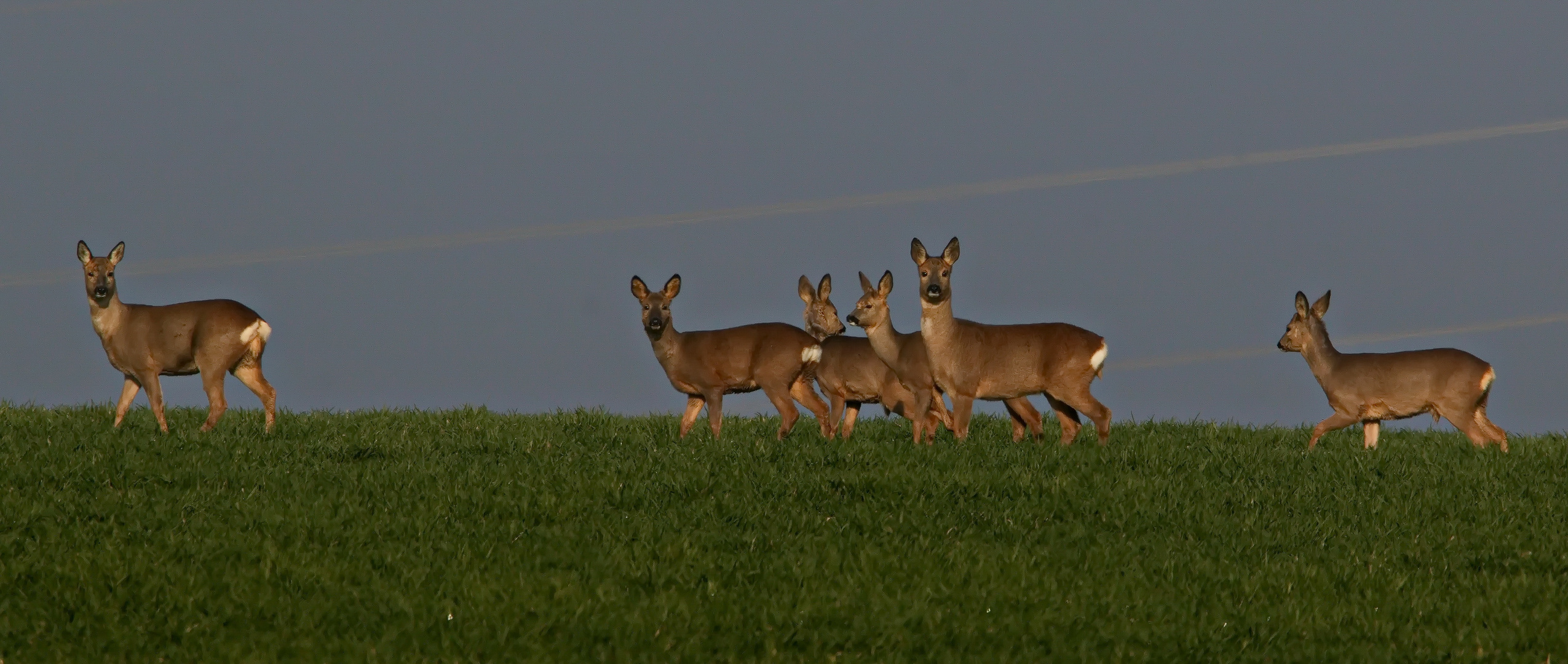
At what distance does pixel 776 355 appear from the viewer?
1680 cm

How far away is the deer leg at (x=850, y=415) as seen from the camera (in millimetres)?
17422

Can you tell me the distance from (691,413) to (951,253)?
318 centimetres

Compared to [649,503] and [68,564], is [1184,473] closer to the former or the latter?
[649,503]

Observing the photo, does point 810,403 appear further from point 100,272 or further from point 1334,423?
point 100,272

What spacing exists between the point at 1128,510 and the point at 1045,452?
2.29 meters

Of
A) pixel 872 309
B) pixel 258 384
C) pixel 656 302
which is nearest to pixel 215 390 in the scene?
pixel 258 384

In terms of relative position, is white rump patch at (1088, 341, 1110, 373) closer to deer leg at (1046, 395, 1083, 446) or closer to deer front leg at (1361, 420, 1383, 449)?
deer leg at (1046, 395, 1083, 446)

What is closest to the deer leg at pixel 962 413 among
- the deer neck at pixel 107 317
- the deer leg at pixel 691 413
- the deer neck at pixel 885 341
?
the deer neck at pixel 885 341

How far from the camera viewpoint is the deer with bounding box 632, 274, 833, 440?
16.8 meters

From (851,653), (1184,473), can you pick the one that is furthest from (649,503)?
(1184,473)

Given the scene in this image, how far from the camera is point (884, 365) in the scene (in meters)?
17.8

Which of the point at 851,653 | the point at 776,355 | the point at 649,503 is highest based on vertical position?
the point at 776,355

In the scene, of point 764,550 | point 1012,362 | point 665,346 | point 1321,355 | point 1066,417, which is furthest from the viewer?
point 1321,355

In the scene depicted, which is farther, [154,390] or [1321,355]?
[1321,355]
